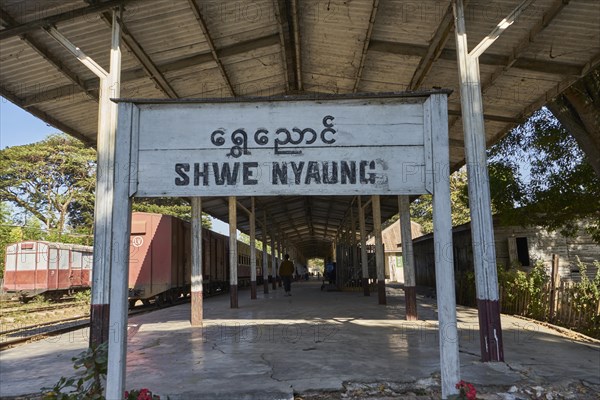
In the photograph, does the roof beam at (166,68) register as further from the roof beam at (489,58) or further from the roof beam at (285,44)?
the roof beam at (489,58)

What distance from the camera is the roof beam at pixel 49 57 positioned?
5.96 metres

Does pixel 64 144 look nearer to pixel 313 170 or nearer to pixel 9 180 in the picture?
pixel 9 180

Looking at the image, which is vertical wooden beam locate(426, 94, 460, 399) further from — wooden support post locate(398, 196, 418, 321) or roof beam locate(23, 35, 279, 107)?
wooden support post locate(398, 196, 418, 321)

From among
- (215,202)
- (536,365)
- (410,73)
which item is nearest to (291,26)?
(410,73)

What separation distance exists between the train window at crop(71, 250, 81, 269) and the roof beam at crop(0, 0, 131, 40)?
51.4 ft

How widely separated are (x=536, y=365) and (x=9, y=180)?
31534mm

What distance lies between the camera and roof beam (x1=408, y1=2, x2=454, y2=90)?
6754 mm

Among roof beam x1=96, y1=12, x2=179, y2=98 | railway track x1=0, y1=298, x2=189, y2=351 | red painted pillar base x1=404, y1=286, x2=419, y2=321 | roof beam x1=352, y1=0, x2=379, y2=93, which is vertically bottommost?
railway track x1=0, y1=298, x2=189, y2=351

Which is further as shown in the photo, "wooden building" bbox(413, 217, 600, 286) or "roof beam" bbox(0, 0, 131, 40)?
"wooden building" bbox(413, 217, 600, 286)

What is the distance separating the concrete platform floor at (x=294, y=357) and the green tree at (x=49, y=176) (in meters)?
23.4

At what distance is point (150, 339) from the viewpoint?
24.7ft

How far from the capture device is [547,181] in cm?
1109

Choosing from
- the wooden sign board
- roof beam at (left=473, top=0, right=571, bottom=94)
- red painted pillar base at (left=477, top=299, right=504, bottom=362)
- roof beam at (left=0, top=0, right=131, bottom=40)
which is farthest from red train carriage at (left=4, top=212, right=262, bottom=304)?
the wooden sign board

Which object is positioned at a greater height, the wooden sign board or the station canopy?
the station canopy
